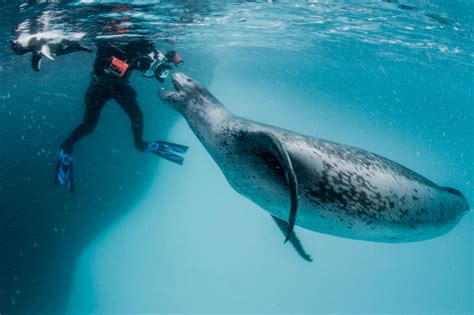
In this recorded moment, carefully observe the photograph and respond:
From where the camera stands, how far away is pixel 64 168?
598cm

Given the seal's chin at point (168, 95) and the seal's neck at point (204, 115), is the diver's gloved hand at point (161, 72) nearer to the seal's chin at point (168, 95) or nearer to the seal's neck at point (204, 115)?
the seal's chin at point (168, 95)

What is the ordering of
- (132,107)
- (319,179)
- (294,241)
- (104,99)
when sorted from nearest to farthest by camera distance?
(319,179), (294,241), (104,99), (132,107)

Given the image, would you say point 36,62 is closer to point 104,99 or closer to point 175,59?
point 104,99

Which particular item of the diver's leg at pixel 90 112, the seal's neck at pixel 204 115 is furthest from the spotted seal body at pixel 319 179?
the diver's leg at pixel 90 112

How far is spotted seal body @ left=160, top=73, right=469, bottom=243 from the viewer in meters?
2.81

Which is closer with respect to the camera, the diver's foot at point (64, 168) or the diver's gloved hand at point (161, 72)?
the diver's gloved hand at point (161, 72)

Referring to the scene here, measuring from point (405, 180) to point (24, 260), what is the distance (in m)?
12.6

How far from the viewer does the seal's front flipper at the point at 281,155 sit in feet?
7.75

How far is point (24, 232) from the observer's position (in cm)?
1108

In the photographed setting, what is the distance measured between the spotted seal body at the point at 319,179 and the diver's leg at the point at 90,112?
3.31 metres

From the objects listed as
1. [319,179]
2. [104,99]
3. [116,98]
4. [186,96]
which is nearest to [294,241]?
[319,179]

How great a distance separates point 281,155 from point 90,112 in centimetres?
480

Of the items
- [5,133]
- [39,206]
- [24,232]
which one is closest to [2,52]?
[5,133]

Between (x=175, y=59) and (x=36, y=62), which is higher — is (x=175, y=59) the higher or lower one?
the higher one
